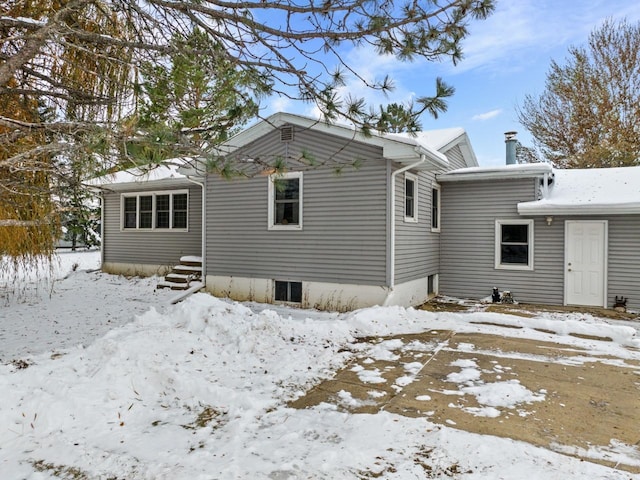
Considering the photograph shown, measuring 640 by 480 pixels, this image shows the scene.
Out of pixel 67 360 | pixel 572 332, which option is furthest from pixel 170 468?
pixel 572 332

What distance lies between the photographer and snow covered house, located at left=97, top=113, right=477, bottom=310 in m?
7.99

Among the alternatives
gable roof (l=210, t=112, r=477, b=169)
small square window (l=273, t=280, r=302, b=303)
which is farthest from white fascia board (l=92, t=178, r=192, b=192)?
small square window (l=273, t=280, r=302, b=303)

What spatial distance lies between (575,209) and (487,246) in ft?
6.85

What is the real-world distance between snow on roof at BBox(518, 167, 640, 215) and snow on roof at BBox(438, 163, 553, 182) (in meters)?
0.69

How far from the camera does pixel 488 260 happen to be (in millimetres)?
9969

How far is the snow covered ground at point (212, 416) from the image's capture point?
9.01 ft

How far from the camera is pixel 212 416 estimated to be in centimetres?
357

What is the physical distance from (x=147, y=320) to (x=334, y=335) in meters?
2.85

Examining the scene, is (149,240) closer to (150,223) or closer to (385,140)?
(150,223)

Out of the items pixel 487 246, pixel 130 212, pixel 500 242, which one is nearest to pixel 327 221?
pixel 487 246

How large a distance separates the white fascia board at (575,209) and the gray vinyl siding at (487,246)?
1.59 ft

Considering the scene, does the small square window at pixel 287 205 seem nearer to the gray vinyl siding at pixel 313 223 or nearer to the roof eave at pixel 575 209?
the gray vinyl siding at pixel 313 223

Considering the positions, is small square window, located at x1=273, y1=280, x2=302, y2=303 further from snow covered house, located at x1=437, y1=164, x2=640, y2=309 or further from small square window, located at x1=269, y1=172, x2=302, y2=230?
snow covered house, located at x1=437, y1=164, x2=640, y2=309

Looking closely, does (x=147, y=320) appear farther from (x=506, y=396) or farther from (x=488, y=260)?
(x=488, y=260)
